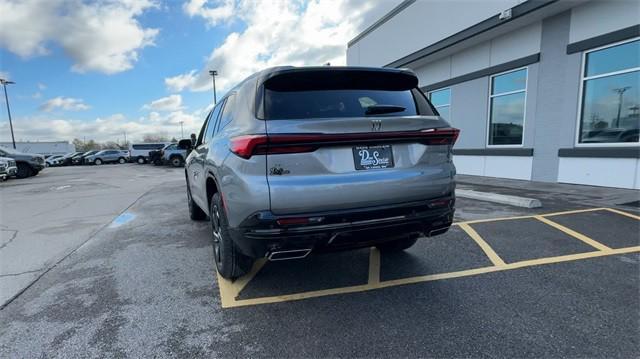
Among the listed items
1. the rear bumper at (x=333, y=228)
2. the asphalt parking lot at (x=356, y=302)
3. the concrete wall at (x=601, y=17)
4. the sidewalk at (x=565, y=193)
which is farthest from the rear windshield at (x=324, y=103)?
the concrete wall at (x=601, y=17)

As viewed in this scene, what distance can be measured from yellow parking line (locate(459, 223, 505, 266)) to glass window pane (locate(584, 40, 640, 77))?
604cm

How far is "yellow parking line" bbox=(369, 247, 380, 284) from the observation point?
3295mm

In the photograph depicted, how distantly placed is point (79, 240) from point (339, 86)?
4.75m

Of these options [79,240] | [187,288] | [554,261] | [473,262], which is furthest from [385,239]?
[79,240]

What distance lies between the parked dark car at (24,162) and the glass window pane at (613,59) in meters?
23.5

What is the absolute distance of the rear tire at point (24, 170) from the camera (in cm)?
1722

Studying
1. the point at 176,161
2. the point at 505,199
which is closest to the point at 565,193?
the point at 505,199

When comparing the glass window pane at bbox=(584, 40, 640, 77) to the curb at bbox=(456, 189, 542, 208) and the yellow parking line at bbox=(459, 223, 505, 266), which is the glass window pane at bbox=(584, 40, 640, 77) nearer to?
the curb at bbox=(456, 189, 542, 208)

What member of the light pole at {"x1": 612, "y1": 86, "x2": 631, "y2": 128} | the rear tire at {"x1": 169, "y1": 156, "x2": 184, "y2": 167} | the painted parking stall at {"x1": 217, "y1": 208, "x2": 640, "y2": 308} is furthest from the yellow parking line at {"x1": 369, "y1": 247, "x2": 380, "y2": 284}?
the rear tire at {"x1": 169, "y1": 156, "x2": 184, "y2": 167}

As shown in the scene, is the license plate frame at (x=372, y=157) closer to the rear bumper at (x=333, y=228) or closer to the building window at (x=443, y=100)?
the rear bumper at (x=333, y=228)

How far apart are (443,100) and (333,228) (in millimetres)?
12236

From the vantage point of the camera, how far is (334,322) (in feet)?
8.38

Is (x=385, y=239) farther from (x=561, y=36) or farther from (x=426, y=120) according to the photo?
(x=561, y=36)

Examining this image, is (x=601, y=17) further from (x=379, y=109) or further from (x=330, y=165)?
(x=330, y=165)
